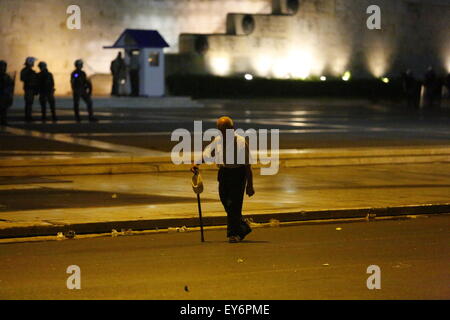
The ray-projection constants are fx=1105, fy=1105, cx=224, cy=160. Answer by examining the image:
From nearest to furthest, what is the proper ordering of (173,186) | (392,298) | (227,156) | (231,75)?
(392,298)
(227,156)
(173,186)
(231,75)

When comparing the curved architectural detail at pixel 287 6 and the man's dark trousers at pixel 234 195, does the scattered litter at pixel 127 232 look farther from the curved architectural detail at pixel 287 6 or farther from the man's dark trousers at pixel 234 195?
the curved architectural detail at pixel 287 6

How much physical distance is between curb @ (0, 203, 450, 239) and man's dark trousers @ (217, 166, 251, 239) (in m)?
1.48

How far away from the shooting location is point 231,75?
50.8 meters

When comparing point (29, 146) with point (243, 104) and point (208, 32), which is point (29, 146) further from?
point (208, 32)

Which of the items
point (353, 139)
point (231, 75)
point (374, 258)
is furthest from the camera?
point (231, 75)

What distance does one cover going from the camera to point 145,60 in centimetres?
4422

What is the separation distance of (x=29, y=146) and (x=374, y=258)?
12.5 meters

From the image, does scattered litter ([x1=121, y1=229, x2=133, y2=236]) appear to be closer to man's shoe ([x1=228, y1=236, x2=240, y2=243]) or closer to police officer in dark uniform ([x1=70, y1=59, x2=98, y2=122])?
man's shoe ([x1=228, y1=236, x2=240, y2=243])

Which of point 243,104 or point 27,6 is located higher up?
point 27,6

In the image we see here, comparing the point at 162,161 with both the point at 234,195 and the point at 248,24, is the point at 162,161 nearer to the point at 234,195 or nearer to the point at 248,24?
the point at 234,195

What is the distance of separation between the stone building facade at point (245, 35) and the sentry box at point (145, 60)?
3685 millimetres

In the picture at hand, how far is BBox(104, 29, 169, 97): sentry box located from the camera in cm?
4425

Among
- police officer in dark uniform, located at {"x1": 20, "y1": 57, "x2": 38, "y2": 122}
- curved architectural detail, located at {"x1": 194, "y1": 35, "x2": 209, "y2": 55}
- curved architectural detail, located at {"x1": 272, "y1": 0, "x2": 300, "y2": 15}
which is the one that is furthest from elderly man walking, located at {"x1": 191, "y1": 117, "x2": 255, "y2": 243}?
curved architectural detail, located at {"x1": 272, "y1": 0, "x2": 300, "y2": 15}

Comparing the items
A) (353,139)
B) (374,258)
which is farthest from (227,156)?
(353,139)
